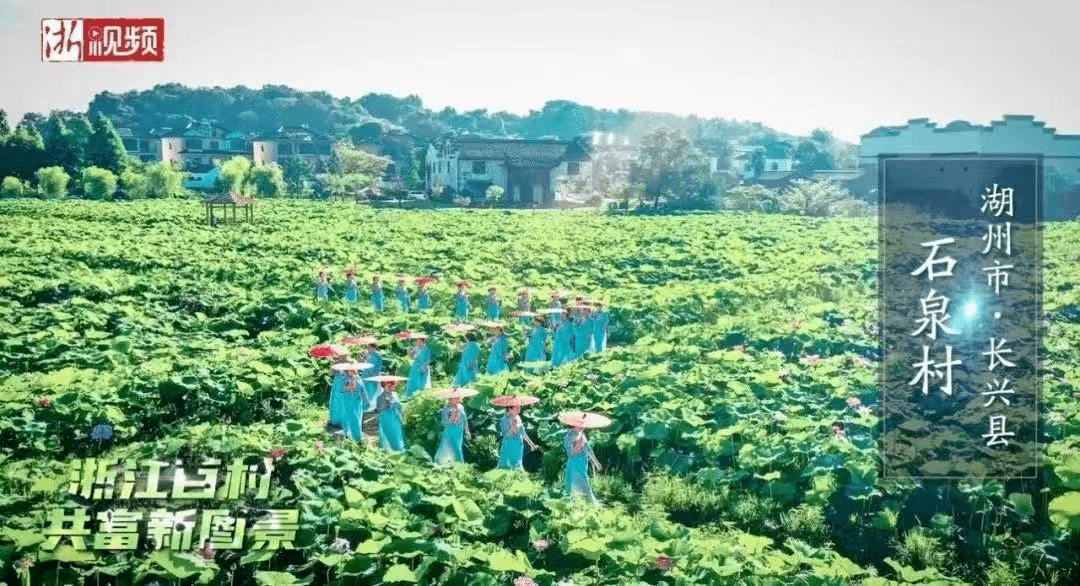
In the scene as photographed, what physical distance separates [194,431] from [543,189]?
45002mm

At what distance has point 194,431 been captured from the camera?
799 centimetres

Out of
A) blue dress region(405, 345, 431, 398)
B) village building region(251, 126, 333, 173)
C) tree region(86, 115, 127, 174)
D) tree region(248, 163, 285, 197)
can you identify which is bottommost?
blue dress region(405, 345, 431, 398)

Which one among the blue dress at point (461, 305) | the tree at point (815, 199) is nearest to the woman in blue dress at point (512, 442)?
the blue dress at point (461, 305)

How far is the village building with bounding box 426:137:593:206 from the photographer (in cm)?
5150

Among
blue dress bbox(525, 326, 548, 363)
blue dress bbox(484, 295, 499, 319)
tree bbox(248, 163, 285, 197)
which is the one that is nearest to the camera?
blue dress bbox(525, 326, 548, 363)

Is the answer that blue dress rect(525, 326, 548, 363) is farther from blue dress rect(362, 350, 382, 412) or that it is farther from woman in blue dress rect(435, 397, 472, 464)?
woman in blue dress rect(435, 397, 472, 464)

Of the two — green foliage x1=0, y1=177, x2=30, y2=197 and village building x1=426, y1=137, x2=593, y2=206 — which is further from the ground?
village building x1=426, y1=137, x2=593, y2=206

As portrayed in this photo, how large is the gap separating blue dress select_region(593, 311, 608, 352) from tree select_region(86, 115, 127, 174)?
46.3 m

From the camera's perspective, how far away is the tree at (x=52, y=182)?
4522cm

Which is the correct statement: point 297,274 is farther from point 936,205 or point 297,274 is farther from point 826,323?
point 936,205

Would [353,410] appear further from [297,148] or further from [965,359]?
[297,148]

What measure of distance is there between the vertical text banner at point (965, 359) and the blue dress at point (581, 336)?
191 inches

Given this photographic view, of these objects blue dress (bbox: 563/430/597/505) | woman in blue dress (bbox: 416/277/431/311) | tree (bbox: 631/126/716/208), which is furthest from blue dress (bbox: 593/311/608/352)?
tree (bbox: 631/126/716/208)

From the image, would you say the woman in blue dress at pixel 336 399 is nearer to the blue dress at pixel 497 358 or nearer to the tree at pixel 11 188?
the blue dress at pixel 497 358
